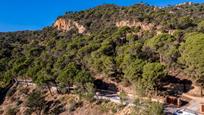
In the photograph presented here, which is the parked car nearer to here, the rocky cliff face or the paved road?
the paved road

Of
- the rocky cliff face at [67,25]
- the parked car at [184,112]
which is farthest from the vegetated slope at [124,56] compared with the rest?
the parked car at [184,112]

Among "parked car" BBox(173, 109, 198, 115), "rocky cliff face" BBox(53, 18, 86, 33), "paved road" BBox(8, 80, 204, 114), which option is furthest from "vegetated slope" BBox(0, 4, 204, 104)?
"parked car" BBox(173, 109, 198, 115)

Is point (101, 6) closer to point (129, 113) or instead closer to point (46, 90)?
point (46, 90)

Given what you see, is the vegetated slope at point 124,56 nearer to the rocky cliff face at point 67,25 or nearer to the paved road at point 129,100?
the paved road at point 129,100

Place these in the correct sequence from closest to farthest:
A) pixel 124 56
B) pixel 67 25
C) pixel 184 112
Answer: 1. pixel 184 112
2. pixel 124 56
3. pixel 67 25

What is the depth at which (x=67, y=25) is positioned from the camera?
140m

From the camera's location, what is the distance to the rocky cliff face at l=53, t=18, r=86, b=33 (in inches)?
5098

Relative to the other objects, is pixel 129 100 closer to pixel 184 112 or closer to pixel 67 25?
pixel 184 112

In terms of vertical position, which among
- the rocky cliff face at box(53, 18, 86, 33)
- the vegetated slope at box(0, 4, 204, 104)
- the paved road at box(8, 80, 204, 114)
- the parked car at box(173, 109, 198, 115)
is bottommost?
the parked car at box(173, 109, 198, 115)

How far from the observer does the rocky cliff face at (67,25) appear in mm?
129488

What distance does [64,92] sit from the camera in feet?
217

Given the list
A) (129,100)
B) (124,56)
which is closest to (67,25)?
(124,56)

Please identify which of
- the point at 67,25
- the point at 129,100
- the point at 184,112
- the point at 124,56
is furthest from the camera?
the point at 67,25

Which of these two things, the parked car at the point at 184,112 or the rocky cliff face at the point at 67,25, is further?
the rocky cliff face at the point at 67,25
